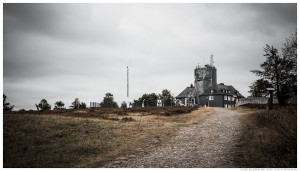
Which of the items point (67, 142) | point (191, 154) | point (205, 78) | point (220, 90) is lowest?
point (191, 154)

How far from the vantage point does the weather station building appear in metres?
72.9

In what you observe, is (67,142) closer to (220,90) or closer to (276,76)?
(276,76)

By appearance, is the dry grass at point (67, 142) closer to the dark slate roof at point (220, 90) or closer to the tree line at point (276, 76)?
the tree line at point (276, 76)

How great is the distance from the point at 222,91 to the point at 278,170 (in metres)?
70.5

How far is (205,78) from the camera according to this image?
76.7 metres

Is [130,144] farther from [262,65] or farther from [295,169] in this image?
[262,65]

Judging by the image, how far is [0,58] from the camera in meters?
7.09

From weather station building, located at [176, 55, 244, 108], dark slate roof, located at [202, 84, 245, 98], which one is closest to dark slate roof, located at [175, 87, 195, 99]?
weather station building, located at [176, 55, 244, 108]

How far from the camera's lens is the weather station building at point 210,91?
72.9 m

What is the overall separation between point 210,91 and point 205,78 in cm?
519

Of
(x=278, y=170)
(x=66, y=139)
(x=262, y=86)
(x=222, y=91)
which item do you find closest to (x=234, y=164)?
(x=278, y=170)

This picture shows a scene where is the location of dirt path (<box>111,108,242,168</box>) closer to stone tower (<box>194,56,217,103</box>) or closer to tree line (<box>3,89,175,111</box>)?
tree line (<box>3,89,175,111</box>)

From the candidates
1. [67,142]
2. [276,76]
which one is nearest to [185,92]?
[276,76]

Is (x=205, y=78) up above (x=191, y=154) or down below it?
above
